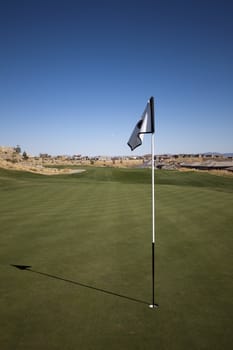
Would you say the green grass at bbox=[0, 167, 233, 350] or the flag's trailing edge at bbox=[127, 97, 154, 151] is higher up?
the flag's trailing edge at bbox=[127, 97, 154, 151]

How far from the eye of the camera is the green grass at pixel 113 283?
15.6 ft

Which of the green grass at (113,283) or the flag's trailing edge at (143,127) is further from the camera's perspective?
the flag's trailing edge at (143,127)

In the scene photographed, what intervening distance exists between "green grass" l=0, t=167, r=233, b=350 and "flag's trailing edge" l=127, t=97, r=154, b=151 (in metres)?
3.78

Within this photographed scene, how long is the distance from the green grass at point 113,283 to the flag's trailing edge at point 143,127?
378 centimetres

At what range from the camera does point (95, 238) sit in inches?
419

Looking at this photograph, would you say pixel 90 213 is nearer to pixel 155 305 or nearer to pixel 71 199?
pixel 71 199

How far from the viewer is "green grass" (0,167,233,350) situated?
4758mm

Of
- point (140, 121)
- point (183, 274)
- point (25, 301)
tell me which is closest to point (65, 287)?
point (25, 301)

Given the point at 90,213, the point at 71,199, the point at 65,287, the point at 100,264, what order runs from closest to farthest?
the point at 65,287
the point at 100,264
the point at 90,213
the point at 71,199

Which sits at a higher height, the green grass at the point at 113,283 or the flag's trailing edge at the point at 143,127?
the flag's trailing edge at the point at 143,127

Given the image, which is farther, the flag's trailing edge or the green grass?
the flag's trailing edge

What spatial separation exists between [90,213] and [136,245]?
18.9 ft

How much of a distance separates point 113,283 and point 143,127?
13.7 ft

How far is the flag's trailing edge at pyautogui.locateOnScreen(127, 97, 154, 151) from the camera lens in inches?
248
